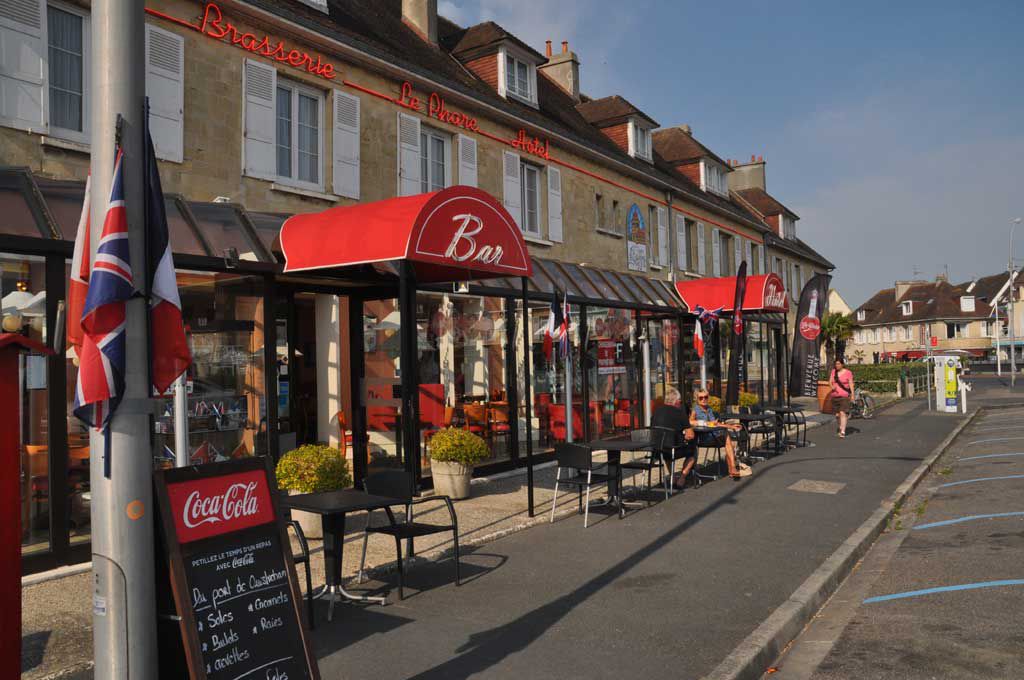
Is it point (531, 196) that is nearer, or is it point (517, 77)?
point (531, 196)

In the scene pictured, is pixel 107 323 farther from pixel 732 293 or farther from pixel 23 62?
pixel 732 293

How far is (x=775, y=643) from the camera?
5.29 meters

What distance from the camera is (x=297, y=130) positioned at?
37.3 feet

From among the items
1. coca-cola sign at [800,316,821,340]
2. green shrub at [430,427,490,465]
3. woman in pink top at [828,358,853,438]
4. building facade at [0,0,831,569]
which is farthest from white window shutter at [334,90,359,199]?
coca-cola sign at [800,316,821,340]

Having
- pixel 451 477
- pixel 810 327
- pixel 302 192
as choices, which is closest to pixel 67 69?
pixel 302 192

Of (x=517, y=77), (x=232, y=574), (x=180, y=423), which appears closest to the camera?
(x=232, y=574)

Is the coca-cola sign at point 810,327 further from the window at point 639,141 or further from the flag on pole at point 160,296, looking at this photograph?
the flag on pole at point 160,296

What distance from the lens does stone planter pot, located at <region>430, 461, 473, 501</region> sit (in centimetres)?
1011

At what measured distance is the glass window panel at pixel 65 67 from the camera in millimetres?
8406

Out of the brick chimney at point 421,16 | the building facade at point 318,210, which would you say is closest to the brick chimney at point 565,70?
the building facade at point 318,210

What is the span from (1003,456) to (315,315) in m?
12.6

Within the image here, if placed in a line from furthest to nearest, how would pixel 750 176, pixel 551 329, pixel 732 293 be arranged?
pixel 750 176
pixel 732 293
pixel 551 329

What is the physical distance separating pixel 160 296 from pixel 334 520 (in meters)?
2.99

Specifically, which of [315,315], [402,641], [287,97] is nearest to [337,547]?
[402,641]
